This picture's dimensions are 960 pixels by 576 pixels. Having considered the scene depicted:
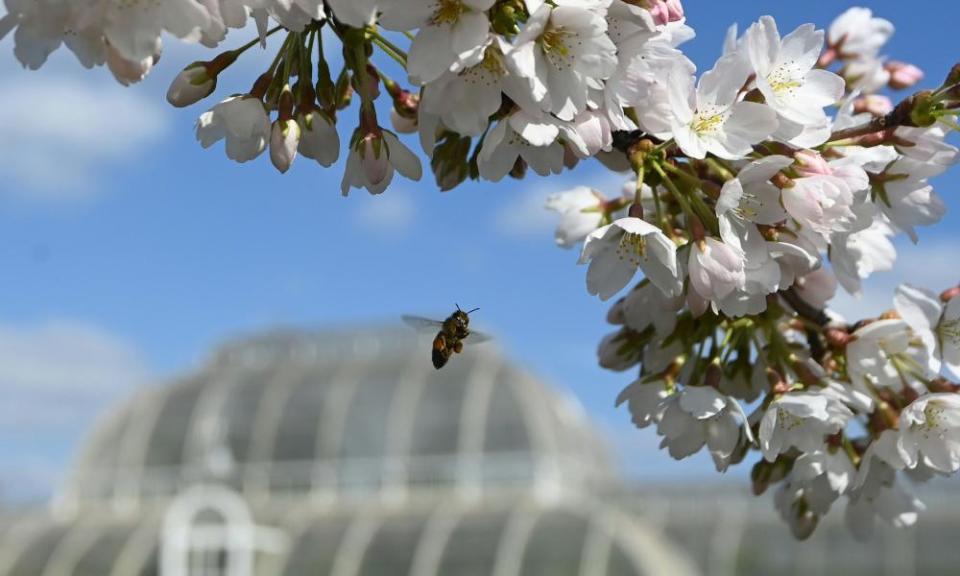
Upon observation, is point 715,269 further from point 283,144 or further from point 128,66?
point 128,66

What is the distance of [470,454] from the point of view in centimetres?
2967

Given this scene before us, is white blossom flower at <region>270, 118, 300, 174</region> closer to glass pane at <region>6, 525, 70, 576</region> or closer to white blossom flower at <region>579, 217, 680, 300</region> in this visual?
white blossom flower at <region>579, 217, 680, 300</region>

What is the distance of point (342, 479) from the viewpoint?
30203 millimetres

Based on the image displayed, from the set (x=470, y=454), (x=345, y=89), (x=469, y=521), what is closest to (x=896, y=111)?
(x=345, y=89)

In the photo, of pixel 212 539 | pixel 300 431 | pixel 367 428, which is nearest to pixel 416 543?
pixel 212 539

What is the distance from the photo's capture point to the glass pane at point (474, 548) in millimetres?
25109

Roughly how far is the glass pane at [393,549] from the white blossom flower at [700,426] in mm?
24156

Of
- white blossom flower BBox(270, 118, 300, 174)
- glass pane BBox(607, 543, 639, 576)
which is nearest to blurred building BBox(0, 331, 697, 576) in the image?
glass pane BBox(607, 543, 639, 576)

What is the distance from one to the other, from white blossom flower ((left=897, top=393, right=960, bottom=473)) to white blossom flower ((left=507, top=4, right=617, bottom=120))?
0.88 meters

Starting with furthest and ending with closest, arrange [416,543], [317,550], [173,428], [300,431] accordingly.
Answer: [173,428] < [300,431] < [317,550] < [416,543]

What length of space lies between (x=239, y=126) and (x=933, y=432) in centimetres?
122

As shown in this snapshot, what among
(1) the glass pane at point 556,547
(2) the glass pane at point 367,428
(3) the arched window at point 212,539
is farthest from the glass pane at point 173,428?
(1) the glass pane at point 556,547

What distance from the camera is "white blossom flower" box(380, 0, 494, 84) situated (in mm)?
1581

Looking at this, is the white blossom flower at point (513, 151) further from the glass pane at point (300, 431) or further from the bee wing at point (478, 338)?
the glass pane at point (300, 431)
